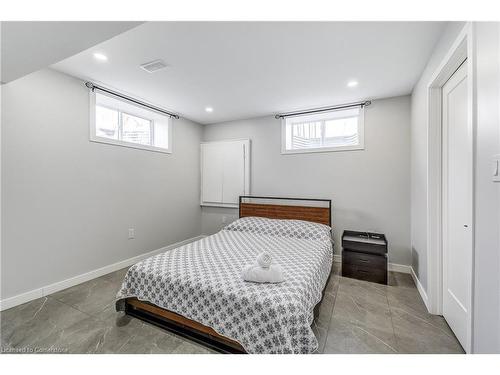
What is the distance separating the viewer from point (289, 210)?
131 inches

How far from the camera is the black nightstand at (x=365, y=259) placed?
2475 millimetres

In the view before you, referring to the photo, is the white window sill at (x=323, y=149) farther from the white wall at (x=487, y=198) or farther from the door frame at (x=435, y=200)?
the white wall at (x=487, y=198)

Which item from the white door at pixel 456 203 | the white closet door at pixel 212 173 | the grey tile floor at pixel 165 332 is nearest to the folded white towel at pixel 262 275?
the grey tile floor at pixel 165 332

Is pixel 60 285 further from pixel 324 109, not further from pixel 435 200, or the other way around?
pixel 324 109

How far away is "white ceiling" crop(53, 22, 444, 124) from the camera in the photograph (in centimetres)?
164

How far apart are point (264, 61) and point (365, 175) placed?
211cm

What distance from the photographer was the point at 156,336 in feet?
5.26

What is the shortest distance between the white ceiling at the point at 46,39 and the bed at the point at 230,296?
1691 millimetres

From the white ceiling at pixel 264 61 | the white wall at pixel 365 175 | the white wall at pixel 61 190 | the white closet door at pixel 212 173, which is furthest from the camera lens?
the white closet door at pixel 212 173

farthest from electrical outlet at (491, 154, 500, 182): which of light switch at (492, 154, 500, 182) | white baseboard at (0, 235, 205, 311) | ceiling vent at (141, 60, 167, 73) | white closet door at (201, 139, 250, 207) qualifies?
white baseboard at (0, 235, 205, 311)

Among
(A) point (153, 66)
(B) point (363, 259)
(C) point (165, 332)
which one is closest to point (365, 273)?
(B) point (363, 259)

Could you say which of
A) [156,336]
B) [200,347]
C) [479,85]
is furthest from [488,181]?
[156,336]

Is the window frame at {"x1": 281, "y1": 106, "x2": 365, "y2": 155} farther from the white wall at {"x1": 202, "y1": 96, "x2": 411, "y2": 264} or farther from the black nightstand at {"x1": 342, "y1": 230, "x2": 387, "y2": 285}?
the black nightstand at {"x1": 342, "y1": 230, "x2": 387, "y2": 285}
